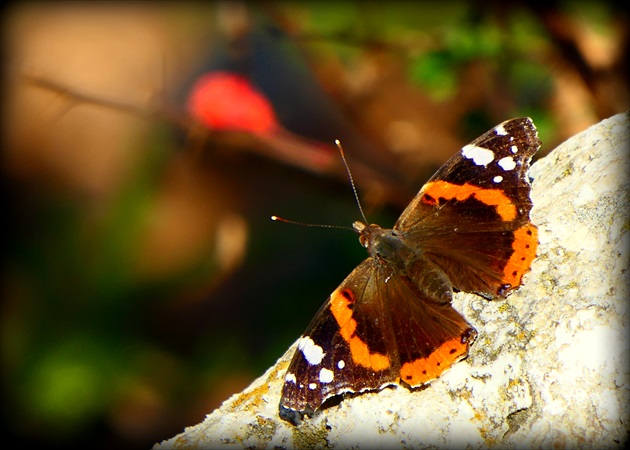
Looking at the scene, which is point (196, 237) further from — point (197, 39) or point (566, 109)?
point (566, 109)

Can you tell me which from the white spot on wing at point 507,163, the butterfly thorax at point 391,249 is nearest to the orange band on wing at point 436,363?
the butterfly thorax at point 391,249

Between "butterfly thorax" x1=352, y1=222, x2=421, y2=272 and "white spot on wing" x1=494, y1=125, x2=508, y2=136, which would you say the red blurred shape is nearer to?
"butterfly thorax" x1=352, y1=222, x2=421, y2=272

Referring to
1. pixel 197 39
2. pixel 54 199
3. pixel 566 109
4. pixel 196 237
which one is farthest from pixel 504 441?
pixel 197 39

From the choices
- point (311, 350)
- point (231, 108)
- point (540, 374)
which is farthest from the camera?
point (231, 108)

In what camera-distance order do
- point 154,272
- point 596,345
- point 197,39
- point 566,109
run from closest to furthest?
point 596,345, point 566,109, point 154,272, point 197,39

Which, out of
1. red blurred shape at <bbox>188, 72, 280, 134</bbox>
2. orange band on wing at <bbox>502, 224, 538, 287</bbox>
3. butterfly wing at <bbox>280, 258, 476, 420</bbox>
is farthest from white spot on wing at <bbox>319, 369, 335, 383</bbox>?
red blurred shape at <bbox>188, 72, 280, 134</bbox>

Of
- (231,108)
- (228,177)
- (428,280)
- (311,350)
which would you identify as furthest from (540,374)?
(228,177)

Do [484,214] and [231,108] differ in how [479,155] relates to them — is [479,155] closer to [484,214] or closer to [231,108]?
A: [484,214]

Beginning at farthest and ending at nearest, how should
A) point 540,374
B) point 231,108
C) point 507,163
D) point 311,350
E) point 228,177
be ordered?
1. point 228,177
2. point 231,108
3. point 507,163
4. point 311,350
5. point 540,374
